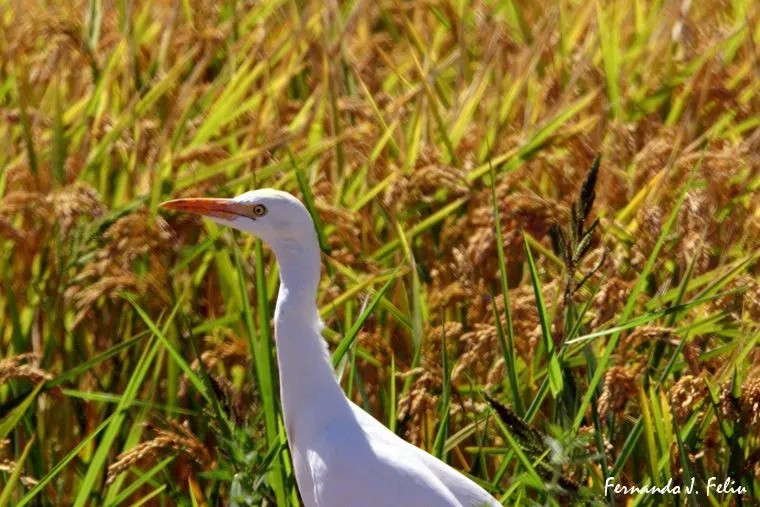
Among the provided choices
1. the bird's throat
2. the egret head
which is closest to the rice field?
the bird's throat

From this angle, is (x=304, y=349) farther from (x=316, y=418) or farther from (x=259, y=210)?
(x=259, y=210)

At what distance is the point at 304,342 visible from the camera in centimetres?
271

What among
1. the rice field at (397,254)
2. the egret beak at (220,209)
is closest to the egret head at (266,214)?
the egret beak at (220,209)

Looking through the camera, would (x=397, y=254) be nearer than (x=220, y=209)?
No

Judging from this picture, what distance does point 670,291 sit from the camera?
307 centimetres

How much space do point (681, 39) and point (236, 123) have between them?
59.6 inches

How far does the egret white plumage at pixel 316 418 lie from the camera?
8.66 feet

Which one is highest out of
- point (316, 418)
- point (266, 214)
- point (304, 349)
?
point (266, 214)

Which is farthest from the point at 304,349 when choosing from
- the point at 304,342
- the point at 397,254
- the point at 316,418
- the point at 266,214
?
the point at 397,254

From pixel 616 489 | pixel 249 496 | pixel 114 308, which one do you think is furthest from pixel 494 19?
pixel 249 496

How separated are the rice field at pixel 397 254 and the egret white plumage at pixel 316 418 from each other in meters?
0.06

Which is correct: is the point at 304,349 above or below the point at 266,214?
below

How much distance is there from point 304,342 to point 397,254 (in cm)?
86

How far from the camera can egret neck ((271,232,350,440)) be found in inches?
106
